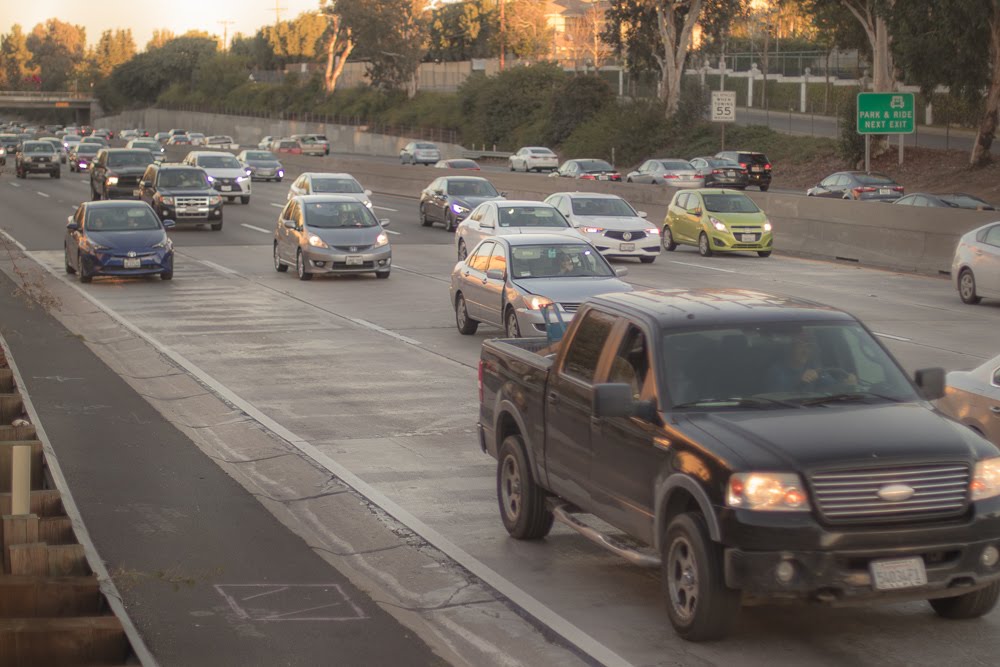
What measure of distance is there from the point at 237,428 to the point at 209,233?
90.3 ft

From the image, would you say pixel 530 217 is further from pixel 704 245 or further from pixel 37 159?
pixel 37 159

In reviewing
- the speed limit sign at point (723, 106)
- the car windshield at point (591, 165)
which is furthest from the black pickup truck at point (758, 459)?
Answer: the speed limit sign at point (723, 106)

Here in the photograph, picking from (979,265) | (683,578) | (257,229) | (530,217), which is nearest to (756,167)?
(257,229)

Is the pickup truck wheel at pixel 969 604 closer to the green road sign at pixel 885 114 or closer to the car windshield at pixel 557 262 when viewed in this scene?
the car windshield at pixel 557 262

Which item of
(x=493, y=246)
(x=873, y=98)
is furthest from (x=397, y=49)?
(x=493, y=246)

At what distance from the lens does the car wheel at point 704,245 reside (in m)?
35.2

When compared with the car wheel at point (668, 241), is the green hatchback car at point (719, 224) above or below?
above

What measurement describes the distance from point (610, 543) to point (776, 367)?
4.42 ft

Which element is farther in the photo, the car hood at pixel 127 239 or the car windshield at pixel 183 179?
the car windshield at pixel 183 179

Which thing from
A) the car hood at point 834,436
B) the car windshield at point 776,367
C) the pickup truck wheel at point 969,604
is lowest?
the pickup truck wheel at point 969,604

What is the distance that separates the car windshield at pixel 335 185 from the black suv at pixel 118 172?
9.22 metres

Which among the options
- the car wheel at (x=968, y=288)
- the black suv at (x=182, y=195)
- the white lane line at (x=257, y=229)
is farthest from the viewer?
the white lane line at (x=257, y=229)

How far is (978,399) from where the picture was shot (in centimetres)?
1037

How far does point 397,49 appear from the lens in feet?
421
